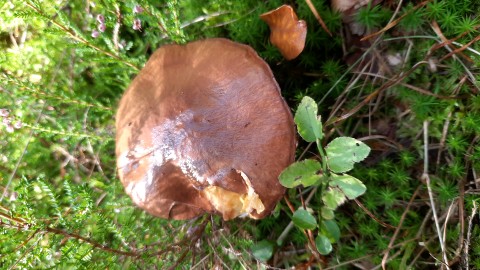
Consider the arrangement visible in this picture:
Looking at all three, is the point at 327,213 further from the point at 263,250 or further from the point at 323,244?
the point at 263,250

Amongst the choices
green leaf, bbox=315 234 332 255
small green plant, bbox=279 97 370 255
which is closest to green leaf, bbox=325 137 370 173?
small green plant, bbox=279 97 370 255

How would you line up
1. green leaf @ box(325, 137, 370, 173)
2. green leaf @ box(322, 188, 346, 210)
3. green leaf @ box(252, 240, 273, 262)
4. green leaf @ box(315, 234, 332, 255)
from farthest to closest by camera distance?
green leaf @ box(252, 240, 273, 262), green leaf @ box(315, 234, 332, 255), green leaf @ box(322, 188, 346, 210), green leaf @ box(325, 137, 370, 173)

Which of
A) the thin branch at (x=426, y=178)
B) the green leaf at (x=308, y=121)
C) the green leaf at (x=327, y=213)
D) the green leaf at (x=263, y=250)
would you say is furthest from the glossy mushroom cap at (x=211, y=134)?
the thin branch at (x=426, y=178)

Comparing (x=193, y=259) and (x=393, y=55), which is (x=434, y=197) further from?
(x=193, y=259)

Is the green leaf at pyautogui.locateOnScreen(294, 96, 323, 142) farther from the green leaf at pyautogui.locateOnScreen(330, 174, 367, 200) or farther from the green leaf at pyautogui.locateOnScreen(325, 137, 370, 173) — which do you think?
the green leaf at pyautogui.locateOnScreen(330, 174, 367, 200)

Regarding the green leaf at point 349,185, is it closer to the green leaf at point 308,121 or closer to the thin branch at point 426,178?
the green leaf at point 308,121

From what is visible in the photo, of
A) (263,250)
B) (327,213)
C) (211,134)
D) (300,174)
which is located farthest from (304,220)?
(211,134)

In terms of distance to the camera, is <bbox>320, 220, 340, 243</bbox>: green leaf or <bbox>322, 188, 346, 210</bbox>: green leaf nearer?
<bbox>322, 188, 346, 210</bbox>: green leaf
